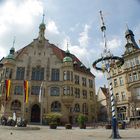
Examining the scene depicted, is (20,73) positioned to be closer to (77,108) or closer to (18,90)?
(18,90)

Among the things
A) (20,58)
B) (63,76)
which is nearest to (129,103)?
(63,76)

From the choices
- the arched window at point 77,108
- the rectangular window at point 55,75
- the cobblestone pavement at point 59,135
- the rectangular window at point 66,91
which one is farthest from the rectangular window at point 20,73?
the cobblestone pavement at point 59,135

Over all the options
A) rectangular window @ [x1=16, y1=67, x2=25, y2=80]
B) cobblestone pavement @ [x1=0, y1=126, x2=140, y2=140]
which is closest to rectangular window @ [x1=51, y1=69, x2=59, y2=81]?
rectangular window @ [x1=16, y1=67, x2=25, y2=80]

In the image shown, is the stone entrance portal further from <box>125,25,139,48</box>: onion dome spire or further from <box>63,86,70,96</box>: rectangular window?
<box>125,25,139,48</box>: onion dome spire

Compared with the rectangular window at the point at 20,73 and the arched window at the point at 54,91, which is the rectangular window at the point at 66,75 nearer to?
the arched window at the point at 54,91

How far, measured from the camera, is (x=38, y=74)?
53312 millimetres

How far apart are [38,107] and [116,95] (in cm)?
2052

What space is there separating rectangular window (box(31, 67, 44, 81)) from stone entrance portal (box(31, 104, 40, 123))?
718 centimetres

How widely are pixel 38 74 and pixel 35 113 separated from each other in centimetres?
1025

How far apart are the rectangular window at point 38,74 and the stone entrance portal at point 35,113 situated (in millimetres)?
7179

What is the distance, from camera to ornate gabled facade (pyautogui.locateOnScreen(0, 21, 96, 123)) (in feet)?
164

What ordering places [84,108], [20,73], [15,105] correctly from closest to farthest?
[15,105] < [20,73] < [84,108]

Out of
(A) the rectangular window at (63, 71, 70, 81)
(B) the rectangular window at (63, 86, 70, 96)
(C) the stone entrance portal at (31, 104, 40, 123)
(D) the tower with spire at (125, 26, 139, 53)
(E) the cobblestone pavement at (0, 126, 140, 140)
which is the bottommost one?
(E) the cobblestone pavement at (0, 126, 140, 140)

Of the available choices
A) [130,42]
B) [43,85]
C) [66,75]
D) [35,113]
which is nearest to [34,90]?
[43,85]
